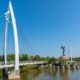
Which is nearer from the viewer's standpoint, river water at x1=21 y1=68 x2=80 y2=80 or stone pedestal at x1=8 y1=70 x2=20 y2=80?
stone pedestal at x1=8 y1=70 x2=20 y2=80

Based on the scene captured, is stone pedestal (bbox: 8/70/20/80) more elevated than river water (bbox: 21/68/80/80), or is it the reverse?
stone pedestal (bbox: 8/70/20/80)

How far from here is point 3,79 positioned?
30.8 meters

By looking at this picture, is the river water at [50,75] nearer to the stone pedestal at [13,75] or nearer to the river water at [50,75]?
the river water at [50,75]

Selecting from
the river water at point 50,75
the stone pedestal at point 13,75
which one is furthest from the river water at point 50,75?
the stone pedestal at point 13,75

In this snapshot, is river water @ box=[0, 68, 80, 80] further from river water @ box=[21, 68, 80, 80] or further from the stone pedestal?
the stone pedestal

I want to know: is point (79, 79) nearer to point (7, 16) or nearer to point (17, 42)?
point (17, 42)

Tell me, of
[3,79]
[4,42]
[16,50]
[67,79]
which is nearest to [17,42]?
[16,50]

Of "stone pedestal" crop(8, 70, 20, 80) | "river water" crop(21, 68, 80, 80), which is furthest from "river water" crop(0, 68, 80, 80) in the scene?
"stone pedestal" crop(8, 70, 20, 80)

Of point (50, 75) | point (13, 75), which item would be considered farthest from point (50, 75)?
point (13, 75)

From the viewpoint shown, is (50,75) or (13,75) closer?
(13,75)

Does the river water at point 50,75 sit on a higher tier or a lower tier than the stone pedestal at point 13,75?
lower

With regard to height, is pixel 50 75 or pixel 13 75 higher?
pixel 13 75

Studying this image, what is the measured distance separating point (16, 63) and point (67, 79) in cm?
940

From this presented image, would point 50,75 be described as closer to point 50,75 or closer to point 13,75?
point 50,75
